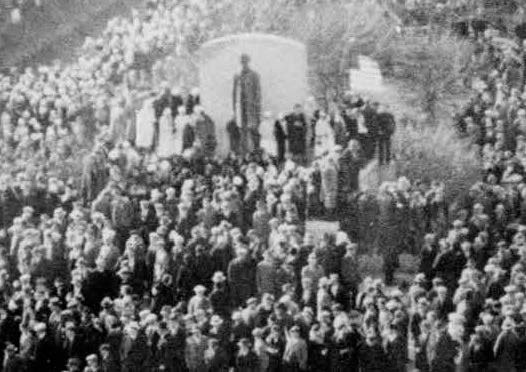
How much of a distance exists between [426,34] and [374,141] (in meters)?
5.02

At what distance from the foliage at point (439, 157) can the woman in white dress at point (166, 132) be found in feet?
12.0

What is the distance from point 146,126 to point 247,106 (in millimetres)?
1690

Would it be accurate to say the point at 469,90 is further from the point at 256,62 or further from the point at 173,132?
the point at 173,132

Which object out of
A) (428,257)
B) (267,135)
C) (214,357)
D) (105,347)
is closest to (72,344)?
(105,347)

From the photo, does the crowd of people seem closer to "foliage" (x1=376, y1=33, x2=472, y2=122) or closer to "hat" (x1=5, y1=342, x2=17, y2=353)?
"hat" (x1=5, y1=342, x2=17, y2=353)

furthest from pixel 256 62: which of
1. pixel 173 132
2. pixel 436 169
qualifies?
pixel 436 169

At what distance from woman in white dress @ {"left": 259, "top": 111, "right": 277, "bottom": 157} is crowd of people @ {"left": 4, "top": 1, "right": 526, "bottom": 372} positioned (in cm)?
4

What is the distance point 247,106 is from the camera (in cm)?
2038

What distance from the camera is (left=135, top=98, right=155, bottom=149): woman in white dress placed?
20.2 m

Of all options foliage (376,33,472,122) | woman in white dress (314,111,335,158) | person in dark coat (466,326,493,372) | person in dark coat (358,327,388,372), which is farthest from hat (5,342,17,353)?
foliage (376,33,472,122)

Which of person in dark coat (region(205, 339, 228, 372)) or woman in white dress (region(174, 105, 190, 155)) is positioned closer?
person in dark coat (region(205, 339, 228, 372))

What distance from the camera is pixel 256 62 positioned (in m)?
21.0

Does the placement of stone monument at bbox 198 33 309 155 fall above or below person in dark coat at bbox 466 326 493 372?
above

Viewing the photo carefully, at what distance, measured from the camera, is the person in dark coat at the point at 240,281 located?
50.8ft
